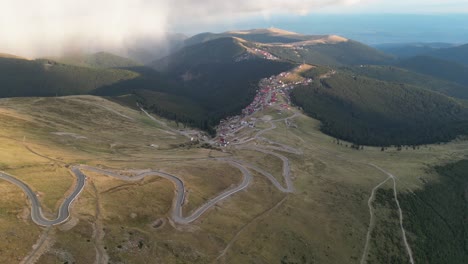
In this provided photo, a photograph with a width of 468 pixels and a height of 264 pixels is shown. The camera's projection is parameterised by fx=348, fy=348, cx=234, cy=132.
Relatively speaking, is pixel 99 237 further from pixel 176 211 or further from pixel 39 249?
pixel 176 211

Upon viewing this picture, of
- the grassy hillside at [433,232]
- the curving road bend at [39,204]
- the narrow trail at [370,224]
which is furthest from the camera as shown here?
the grassy hillside at [433,232]

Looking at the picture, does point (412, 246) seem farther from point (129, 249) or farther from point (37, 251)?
point (37, 251)

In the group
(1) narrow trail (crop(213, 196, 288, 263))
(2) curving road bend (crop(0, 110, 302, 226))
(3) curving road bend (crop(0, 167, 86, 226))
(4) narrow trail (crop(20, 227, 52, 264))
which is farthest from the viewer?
(1) narrow trail (crop(213, 196, 288, 263))

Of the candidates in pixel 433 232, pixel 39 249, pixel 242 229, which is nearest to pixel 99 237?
pixel 39 249

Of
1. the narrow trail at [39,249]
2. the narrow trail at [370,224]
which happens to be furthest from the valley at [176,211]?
the narrow trail at [370,224]

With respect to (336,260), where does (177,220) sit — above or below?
above

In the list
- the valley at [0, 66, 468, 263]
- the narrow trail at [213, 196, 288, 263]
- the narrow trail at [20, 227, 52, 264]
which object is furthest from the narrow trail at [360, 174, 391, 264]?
the narrow trail at [20, 227, 52, 264]

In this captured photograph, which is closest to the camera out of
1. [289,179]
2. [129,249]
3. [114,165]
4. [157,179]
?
[129,249]

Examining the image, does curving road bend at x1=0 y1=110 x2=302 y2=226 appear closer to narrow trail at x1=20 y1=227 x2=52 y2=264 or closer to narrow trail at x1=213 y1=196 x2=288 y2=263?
narrow trail at x1=20 y1=227 x2=52 y2=264

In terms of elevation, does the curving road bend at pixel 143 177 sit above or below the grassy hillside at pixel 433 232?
above

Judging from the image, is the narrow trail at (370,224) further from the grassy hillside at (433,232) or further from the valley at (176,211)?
the grassy hillside at (433,232)

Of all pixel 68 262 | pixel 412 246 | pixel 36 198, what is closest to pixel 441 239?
pixel 412 246
